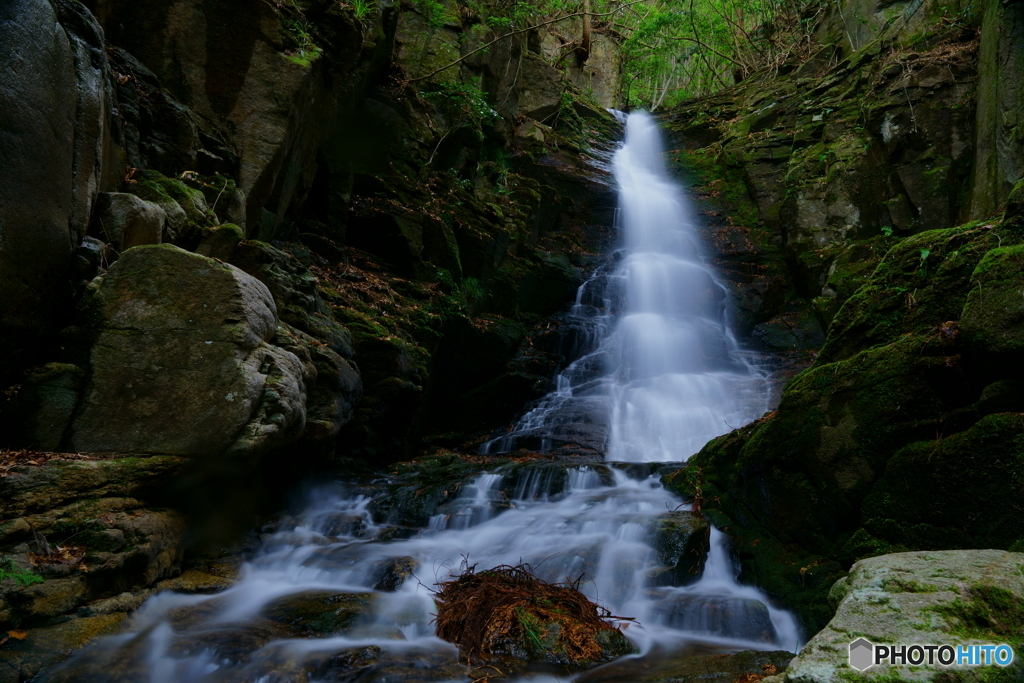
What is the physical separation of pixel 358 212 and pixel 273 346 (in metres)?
5.42

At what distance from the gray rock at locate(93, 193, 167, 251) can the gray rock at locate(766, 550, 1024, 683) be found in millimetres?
6378

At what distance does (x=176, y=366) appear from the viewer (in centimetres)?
495

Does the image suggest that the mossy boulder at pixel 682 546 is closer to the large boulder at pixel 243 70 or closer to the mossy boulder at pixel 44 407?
the mossy boulder at pixel 44 407

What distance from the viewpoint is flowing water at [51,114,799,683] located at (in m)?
3.78

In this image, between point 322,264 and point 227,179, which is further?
point 322,264

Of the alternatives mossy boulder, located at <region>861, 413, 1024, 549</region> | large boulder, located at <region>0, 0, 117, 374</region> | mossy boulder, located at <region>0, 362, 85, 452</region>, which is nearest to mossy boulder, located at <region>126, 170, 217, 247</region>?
large boulder, located at <region>0, 0, 117, 374</region>

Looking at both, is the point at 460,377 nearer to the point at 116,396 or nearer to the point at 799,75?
the point at 116,396

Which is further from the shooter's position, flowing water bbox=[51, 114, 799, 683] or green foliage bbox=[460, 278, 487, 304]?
green foliage bbox=[460, 278, 487, 304]

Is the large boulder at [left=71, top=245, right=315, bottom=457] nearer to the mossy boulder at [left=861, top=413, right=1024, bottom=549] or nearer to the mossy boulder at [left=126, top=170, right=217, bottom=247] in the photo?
the mossy boulder at [left=126, top=170, right=217, bottom=247]

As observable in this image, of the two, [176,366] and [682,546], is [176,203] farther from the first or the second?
[682,546]

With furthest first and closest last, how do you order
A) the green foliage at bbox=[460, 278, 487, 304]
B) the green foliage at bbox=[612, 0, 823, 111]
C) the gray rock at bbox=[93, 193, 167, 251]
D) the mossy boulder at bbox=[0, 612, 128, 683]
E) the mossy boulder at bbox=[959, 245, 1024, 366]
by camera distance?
the green foliage at bbox=[612, 0, 823, 111] < the green foliage at bbox=[460, 278, 487, 304] < the gray rock at bbox=[93, 193, 167, 251] < the mossy boulder at bbox=[959, 245, 1024, 366] < the mossy boulder at bbox=[0, 612, 128, 683]

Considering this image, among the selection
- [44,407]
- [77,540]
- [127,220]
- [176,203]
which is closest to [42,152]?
[127,220]

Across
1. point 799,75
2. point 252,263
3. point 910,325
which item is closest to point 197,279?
point 252,263

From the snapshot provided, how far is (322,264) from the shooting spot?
1006 cm
